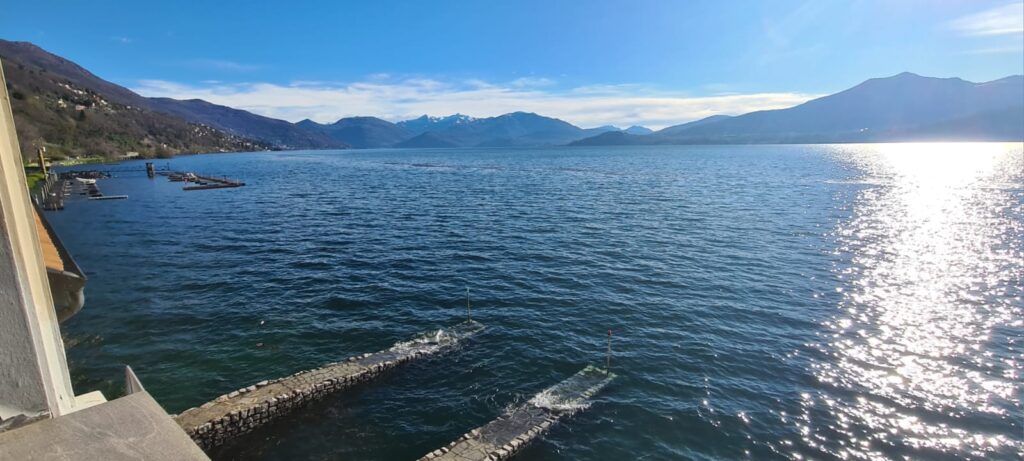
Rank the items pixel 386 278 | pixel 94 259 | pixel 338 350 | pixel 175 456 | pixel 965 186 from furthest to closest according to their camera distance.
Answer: pixel 965 186
pixel 94 259
pixel 386 278
pixel 338 350
pixel 175 456

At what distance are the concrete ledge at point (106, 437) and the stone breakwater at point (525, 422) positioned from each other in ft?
→ 32.9

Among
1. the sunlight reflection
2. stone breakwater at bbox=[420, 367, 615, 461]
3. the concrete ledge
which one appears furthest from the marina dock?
the sunlight reflection

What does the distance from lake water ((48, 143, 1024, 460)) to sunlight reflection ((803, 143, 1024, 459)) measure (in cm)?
12

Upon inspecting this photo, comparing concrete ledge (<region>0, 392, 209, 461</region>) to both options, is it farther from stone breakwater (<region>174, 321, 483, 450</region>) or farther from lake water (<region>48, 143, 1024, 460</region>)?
stone breakwater (<region>174, 321, 483, 450</region>)

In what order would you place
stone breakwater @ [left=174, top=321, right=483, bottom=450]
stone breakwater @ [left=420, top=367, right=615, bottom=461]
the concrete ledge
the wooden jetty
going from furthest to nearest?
the wooden jetty → stone breakwater @ [left=174, top=321, right=483, bottom=450] → stone breakwater @ [left=420, top=367, right=615, bottom=461] → the concrete ledge

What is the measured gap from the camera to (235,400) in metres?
18.6

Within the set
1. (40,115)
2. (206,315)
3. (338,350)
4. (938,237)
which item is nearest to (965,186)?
(938,237)

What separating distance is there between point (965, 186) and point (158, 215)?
140715mm

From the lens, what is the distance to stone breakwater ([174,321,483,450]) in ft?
56.5

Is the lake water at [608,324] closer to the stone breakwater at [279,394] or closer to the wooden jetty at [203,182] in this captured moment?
the stone breakwater at [279,394]

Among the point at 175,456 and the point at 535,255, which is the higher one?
the point at 175,456

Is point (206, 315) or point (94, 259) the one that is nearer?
point (206, 315)

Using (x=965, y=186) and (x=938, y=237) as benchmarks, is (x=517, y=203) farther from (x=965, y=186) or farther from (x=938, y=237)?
(x=965, y=186)

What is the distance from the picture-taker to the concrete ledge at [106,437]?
6645 millimetres
